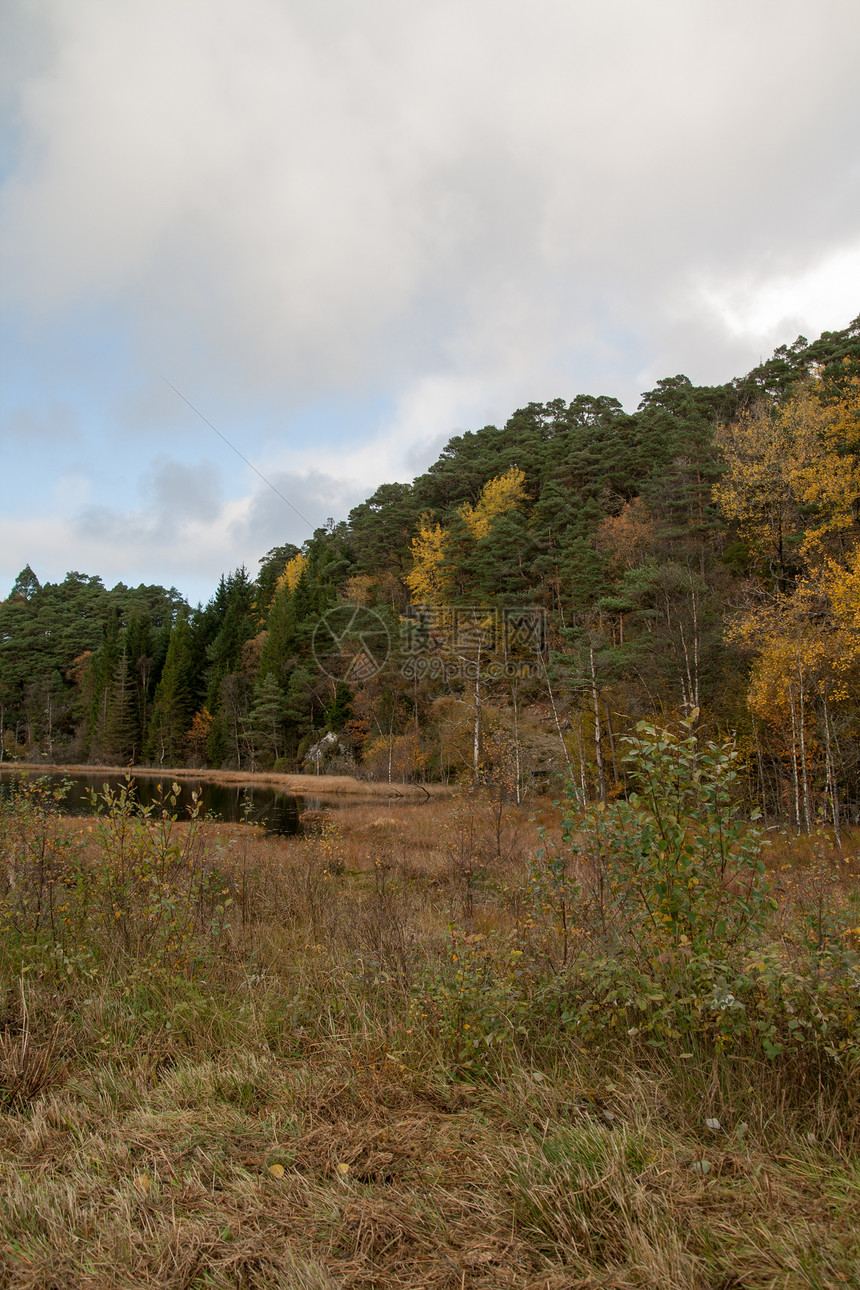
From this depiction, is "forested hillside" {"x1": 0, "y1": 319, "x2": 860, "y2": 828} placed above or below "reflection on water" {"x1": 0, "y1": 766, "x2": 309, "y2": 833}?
above

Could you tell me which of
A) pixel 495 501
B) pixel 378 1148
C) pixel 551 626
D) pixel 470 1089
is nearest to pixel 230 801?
pixel 551 626

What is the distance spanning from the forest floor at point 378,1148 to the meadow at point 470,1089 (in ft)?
0.04

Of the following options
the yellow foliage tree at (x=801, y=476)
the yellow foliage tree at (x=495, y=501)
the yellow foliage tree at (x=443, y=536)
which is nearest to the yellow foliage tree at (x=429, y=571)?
the yellow foliage tree at (x=443, y=536)

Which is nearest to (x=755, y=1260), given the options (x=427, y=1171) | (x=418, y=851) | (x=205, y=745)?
(x=427, y=1171)

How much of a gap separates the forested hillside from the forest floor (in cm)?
150

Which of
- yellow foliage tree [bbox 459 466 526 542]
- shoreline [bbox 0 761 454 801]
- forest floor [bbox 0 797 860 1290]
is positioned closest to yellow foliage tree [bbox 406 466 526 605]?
yellow foliage tree [bbox 459 466 526 542]

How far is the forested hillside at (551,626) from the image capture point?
Answer: 17.7 m

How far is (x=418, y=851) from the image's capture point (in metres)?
13.7

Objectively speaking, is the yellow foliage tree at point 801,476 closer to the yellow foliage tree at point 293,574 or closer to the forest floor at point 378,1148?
the forest floor at point 378,1148

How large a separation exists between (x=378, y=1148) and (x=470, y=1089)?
500mm

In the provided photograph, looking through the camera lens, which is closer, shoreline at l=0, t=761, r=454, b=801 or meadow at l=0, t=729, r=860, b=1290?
meadow at l=0, t=729, r=860, b=1290

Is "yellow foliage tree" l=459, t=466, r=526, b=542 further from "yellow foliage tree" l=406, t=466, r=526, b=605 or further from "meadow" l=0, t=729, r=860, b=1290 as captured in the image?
"meadow" l=0, t=729, r=860, b=1290

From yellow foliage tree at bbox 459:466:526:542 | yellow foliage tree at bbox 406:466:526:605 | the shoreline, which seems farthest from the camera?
yellow foliage tree at bbox 459:466:526:542

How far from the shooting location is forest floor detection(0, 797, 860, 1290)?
6.22 ft
